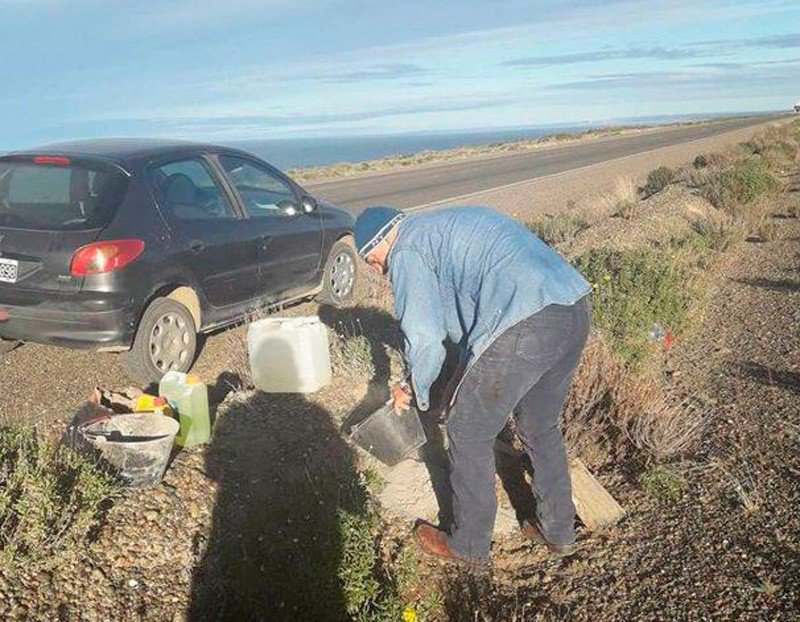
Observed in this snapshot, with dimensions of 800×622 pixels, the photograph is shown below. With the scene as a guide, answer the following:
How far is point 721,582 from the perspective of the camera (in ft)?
11.3

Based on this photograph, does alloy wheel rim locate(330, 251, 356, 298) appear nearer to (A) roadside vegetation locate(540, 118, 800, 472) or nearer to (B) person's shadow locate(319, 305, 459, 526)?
(B) person's shadow locate(319, 305, 459, 526)

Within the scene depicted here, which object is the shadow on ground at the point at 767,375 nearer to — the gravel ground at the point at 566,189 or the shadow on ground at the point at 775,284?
the shadow on ground at the point at 775,284

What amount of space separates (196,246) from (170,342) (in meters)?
0.72

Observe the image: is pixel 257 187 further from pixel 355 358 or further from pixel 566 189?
pixel 566 189

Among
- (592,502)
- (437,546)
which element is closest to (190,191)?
(437,546)

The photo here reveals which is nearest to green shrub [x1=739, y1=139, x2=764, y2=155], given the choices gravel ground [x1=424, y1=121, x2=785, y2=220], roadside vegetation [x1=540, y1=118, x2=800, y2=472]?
gravel ground [x1=424, y1=121, x2=785, y2=220]

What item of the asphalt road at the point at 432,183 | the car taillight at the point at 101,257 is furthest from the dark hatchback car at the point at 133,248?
the asphalt road at the point at 432,183

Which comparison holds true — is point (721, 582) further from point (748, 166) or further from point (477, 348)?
point (748, 166)

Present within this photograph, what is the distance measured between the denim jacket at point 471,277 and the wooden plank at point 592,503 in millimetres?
1346

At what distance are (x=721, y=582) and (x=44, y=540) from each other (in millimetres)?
2938

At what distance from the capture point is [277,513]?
390cm

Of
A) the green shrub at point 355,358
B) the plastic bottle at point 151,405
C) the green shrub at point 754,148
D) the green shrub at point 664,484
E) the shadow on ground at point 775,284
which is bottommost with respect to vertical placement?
the shadow on ground at point 775,284

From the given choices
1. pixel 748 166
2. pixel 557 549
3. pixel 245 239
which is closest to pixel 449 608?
pixel 557 549

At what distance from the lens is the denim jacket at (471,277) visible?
3146 millimetres
